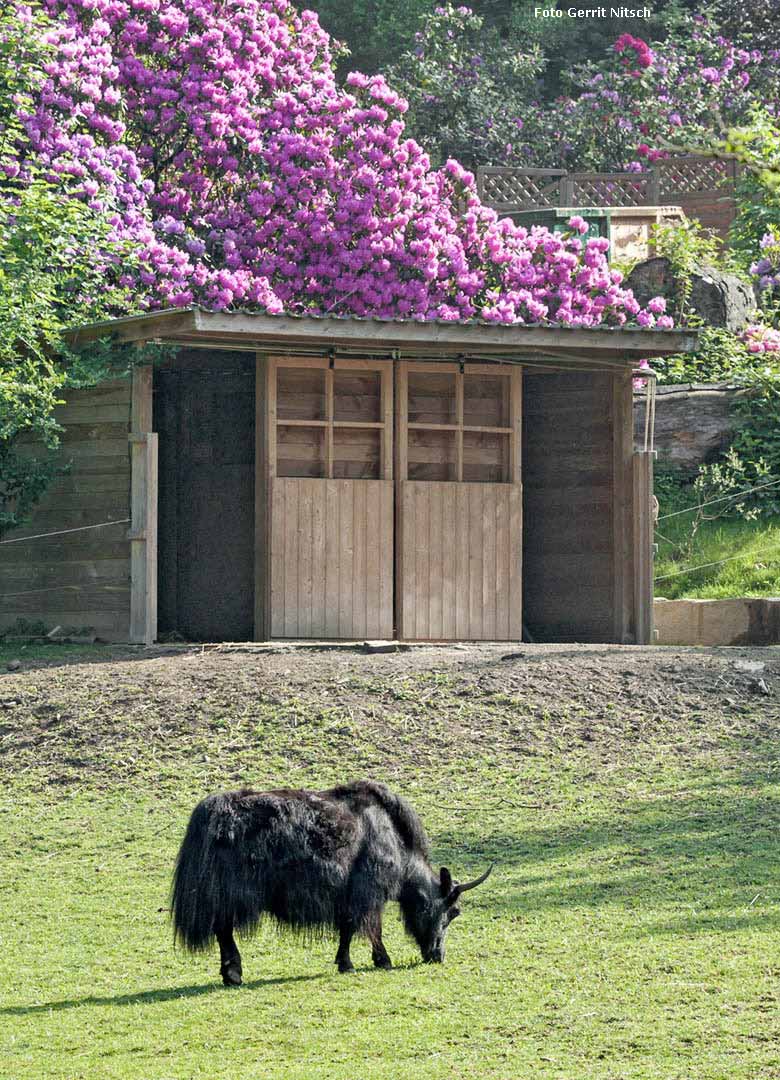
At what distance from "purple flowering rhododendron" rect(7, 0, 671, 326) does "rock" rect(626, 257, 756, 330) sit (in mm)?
1719

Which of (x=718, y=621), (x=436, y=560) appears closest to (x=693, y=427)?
(x=718, y=621)

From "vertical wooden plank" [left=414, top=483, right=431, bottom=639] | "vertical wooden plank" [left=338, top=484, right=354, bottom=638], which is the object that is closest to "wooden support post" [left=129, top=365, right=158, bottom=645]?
"vertical wooden plank" [left=338, top=484, right=354, bottom=638]

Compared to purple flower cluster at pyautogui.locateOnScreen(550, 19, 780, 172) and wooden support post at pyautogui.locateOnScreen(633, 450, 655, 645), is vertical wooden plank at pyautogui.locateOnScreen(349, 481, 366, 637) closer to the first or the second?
wooden support post at pyautogui.locateOnScreen(633, 450, 655, 645)

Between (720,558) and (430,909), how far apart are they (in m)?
12.1

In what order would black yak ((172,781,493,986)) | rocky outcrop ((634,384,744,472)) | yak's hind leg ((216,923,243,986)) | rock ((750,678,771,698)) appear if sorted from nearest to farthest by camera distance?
black yak ((172,781,493,986)), yak's hind leg ((216,923,243,986)), rock ((750,678,771,698)), rocky outcrop ((634,384,744,472))

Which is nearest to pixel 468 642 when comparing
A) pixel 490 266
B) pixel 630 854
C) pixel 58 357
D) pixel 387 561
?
pixel 387 561

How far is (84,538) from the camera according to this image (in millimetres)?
13750

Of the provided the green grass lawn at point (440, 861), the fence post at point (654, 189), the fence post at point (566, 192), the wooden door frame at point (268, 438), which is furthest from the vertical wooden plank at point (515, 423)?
the fence post at point (654, 189)

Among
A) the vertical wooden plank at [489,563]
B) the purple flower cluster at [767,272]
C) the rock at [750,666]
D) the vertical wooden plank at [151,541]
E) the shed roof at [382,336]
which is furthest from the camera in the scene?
the purple flower cluster at [767,272]

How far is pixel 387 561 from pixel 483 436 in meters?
1.52

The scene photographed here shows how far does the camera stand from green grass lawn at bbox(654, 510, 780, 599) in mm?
17469

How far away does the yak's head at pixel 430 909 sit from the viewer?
6.51m

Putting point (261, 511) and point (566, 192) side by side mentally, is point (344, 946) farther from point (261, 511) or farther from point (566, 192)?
point (566, 192)

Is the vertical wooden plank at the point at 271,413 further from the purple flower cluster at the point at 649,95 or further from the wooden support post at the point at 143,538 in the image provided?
the purple flower cluster at the point at 649,95
